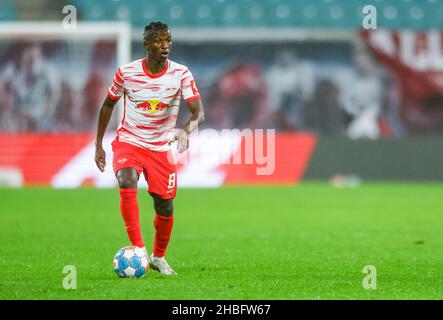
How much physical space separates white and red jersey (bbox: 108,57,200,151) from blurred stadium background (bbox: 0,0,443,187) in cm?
1392

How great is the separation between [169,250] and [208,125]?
58.6 feet

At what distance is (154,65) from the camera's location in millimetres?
9133

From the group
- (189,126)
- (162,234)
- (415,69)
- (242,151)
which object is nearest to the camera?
(189,126)

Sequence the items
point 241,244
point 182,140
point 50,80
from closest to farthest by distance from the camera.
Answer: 1. point 182,140
2. point 241,244
3. point 50,80

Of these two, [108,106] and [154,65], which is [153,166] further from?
[154,65]

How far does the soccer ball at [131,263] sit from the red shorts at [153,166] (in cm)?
73

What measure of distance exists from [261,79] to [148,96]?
70.9ft

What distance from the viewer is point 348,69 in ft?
101

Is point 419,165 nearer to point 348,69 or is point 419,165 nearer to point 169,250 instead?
point 348,69

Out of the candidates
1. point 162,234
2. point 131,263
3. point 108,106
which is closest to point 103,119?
point 108,106

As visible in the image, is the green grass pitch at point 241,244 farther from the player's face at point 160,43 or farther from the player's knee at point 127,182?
the player's face at point 160,43

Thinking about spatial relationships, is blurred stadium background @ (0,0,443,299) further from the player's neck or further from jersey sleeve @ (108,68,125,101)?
the player's neck

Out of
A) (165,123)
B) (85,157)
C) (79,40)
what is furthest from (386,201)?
(165,123)

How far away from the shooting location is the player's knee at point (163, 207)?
9.30 m
